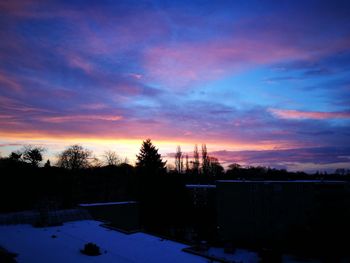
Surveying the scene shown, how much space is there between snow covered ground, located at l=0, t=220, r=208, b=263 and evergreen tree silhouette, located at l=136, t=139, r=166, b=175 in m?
16.7

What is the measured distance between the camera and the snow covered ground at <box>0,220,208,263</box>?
10875 millimetres

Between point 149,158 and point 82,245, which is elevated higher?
point 149,158

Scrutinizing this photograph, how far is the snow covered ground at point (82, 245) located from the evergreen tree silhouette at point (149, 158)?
16.7 meters

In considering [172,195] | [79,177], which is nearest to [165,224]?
[172,195]

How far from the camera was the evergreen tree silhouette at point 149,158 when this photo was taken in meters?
33.2

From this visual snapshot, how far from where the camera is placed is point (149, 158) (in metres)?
33.7

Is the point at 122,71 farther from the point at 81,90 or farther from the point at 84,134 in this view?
the point at 84,134

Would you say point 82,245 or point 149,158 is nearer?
point 82,245

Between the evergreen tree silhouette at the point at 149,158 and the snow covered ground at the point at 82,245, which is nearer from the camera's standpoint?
the snow covered ground at the point at 82,245

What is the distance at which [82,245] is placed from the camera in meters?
12.6

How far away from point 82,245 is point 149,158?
21.2 meters

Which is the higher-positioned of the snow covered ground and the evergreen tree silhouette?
the evergreen tree silhouette

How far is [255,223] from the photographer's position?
848 inches

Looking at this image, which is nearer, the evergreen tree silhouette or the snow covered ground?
the snow covered ground
